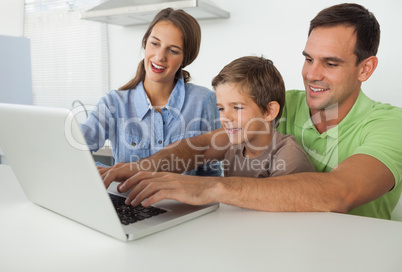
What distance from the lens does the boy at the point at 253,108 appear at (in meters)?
1.26

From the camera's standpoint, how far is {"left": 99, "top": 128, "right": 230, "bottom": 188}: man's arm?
3.73ft

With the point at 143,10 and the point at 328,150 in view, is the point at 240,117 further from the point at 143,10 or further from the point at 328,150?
the point at 143,10

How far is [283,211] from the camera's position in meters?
0.77

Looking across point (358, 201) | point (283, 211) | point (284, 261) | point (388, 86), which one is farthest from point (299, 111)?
point (388, 86)

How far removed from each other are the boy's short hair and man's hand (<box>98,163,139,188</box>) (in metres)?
0.49

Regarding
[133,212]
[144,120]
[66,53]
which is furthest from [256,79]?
[66,53]

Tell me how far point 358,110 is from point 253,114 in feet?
1.24

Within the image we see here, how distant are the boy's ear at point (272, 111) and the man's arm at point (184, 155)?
0.70ft

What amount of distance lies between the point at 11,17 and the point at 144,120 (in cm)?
185

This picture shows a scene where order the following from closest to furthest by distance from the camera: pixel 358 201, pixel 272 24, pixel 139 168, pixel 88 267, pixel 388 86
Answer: pixel 88 267
pixel 358 201
pixel 139 168
pixel 388 86
pixel 272 24

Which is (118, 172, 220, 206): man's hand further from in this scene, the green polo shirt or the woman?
the woman

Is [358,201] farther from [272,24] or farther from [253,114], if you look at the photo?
[272,24]

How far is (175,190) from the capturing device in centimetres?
77

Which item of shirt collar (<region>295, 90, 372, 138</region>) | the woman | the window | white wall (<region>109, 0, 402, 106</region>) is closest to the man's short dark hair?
shirt collar (<region>295, 90, 372, 138</region>)
